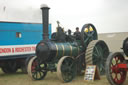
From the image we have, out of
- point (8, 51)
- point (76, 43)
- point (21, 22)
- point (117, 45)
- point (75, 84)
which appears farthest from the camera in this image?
point (117, 45)

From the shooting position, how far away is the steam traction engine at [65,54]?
22.6 ft

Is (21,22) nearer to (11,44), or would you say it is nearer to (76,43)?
(11,44)

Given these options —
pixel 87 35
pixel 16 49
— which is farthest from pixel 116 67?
pixel 16 49

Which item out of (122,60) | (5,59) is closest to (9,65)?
(5,59)

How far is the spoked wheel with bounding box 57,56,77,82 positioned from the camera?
21.2 ft

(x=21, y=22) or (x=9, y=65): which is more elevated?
(x=21, y=22)

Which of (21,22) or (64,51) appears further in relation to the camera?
(21,22)

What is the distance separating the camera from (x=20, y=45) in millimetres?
9141

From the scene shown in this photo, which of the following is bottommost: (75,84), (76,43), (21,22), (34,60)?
(75,84)

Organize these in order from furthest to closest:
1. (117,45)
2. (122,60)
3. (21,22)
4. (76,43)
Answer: (117,45) → (21,22) → (76,43) → (122,60)

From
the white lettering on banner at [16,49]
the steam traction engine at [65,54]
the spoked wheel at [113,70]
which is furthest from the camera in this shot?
the white lettering on banner at [16,49]

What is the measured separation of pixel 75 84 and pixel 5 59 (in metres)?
3.61

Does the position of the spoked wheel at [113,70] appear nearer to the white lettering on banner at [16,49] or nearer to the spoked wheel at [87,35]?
the spoked wheel at [87,35]

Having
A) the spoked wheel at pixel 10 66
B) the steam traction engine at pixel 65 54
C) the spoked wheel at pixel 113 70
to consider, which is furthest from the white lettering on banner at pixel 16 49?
the spoked wheel at pixel 113 70
